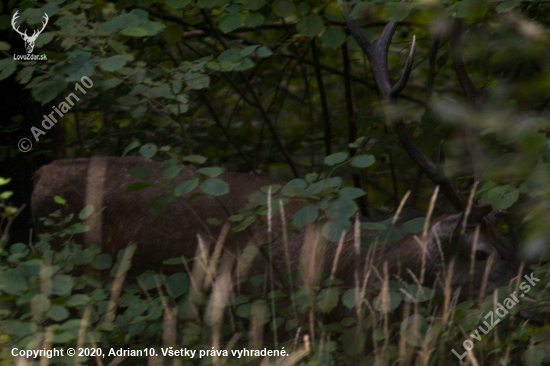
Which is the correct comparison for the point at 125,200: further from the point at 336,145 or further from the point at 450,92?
the point at 450,92

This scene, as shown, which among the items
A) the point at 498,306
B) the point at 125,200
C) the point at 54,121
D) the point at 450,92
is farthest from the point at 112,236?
the point at 450,92

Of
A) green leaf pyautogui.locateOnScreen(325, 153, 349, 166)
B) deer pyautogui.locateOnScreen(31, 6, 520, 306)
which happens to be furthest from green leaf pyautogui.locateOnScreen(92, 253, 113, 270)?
green leaf pyautogui.locateOnScreen(325, 153, 349, 166)

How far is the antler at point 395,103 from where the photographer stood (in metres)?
3.52

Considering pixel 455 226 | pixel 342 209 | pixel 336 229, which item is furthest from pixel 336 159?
pixel 455 226

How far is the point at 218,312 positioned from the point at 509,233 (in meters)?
2.20

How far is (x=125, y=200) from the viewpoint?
433 centimetres

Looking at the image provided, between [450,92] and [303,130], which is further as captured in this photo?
[303,130]

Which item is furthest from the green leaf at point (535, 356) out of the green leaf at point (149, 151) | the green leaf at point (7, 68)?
the green leaf at point (7, 68)

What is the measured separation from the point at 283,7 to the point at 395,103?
2.80 feet

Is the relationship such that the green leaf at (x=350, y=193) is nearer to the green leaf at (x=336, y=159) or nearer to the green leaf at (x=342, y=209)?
the green leaf at (x=342, y=209)

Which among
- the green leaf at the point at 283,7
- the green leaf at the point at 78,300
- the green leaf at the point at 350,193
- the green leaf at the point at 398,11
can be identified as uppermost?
the green leaf at the point at 283,7

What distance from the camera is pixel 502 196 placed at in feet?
9.32

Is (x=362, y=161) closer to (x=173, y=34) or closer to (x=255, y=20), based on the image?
(x=255, y=20)

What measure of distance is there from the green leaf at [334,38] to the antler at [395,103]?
0.08 m
